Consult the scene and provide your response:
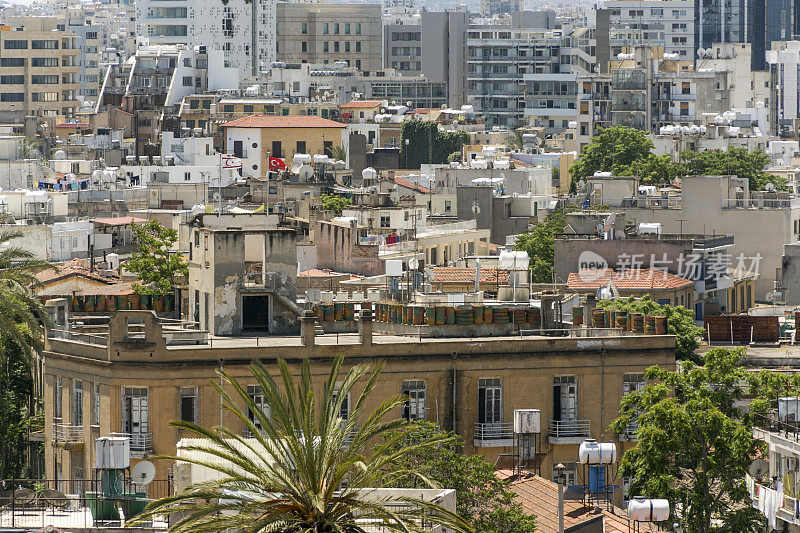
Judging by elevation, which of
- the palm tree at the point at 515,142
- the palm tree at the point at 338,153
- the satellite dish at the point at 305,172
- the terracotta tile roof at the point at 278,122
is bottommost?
the satellite dish at the point at 305,172

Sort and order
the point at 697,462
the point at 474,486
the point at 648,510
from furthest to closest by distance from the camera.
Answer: the point at 697,462 < the point at 474,486 < the point at 648,510

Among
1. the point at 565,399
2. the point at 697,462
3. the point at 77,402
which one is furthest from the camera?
the point at 565,399

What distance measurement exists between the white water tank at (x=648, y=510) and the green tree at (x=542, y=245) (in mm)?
49536

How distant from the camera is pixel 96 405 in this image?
47812 millimetres

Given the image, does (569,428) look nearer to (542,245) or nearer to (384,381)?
(384,381)

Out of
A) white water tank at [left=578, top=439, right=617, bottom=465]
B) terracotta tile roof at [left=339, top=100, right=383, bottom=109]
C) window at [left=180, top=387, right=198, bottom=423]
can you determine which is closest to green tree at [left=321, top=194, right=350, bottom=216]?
window at [left=180, top=387, right=198, bottom=423]

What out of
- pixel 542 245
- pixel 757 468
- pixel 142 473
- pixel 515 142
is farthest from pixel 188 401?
pixel 515 142

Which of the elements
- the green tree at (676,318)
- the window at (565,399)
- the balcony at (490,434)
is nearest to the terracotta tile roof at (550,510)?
the balcony at (490,434)

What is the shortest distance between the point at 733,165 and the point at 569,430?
80462 mm

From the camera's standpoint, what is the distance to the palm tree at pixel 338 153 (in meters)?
143

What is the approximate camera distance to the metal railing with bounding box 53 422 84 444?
Answer: 48.2 metres

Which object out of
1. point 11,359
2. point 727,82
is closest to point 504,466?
point 11,359

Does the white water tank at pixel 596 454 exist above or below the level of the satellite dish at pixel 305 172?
below

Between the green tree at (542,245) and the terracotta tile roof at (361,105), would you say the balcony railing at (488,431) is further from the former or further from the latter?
the terracotta tile roof at (361,105)
